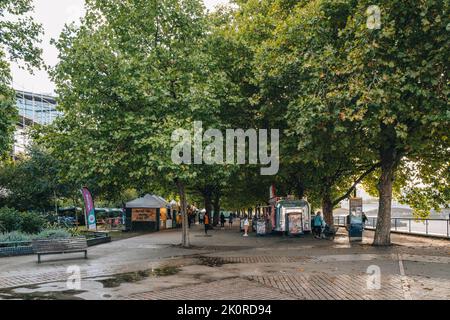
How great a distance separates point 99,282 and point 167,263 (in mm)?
3843

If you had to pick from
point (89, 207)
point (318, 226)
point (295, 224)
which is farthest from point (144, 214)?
point (318, 226)

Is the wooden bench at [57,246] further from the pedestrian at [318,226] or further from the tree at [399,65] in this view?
the pedestrian at [318,226]

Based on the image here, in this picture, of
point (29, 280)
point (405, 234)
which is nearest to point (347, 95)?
point (29, 280)

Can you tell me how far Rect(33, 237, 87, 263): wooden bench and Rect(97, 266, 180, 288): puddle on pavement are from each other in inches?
168

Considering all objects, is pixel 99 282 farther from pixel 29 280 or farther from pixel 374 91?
pixel 374 91

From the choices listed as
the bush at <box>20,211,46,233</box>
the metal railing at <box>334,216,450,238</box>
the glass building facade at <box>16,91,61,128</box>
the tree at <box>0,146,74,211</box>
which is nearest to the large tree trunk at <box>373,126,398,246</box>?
the metal railing at <box>334,216,450,238</box>

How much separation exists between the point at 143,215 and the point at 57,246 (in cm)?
2143

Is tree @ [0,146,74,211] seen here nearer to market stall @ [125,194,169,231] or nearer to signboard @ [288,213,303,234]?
market stall @ [125,194,169,231]

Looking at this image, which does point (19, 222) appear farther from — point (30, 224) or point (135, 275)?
point (135, 275)

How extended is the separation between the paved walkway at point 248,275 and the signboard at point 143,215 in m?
18.8

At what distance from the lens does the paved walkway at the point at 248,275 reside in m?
9.33

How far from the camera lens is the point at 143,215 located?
Answer: 120 ft

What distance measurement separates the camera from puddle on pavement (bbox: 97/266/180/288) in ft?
34.8

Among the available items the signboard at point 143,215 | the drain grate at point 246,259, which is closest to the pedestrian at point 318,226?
the drain grate at point 246,259
